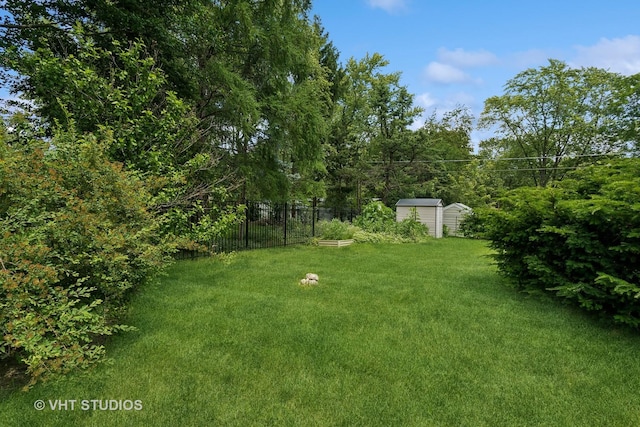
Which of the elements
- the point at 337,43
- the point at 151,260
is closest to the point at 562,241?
the point at 151,260

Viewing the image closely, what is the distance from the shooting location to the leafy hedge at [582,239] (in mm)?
3346

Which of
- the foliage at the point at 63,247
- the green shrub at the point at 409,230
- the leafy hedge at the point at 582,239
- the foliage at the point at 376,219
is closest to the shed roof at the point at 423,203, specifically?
the foliage at the point at 376,219

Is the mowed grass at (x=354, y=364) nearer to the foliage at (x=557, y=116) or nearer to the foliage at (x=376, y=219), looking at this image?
the foliage at (x=376, y=219)

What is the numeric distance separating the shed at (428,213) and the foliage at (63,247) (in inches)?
503

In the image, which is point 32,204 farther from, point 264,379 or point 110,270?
point 264,379

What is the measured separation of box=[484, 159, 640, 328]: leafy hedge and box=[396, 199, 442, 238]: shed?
30.2 ft

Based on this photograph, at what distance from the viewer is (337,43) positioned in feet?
58.5

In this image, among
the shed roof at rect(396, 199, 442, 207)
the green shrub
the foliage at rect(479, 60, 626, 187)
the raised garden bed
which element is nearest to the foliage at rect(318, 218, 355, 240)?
the raised garden bed

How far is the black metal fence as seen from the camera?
9039mm

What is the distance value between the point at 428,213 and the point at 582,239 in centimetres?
1073

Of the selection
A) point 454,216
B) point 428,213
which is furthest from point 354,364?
point 454,216

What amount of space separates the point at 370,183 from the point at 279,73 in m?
9.47

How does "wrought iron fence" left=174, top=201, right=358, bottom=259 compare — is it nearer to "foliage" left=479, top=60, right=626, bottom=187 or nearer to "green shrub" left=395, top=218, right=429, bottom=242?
"green shrub" left=395, top=218, right=429, bottom=242

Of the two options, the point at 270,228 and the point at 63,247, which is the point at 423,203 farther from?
the point at 63,247
